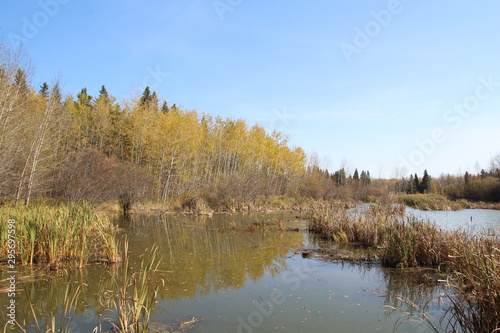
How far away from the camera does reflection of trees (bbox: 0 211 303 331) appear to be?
17.5 feet

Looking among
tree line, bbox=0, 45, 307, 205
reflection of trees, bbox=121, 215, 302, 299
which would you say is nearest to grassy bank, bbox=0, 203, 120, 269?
reflection of trees, bbox=121, 215, 302, 299

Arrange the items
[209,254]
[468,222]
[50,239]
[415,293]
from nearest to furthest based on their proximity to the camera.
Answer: [415,293], [50,239], [209,254], [468,222]

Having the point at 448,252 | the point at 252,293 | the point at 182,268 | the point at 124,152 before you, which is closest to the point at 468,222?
the point at 448,252

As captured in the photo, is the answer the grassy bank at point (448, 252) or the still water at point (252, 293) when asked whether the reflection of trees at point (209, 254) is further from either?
the grassy bank at point (448, 252)

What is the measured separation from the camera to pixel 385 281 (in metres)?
6.74

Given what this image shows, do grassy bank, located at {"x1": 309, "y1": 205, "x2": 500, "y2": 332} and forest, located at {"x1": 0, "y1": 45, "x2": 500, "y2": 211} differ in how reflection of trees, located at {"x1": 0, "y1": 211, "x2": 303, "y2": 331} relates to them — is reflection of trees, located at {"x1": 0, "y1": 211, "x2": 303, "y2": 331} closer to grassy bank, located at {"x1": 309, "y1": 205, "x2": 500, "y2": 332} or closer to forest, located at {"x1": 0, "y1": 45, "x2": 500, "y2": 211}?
grassy bank, located at {"x1": 309, "y1": 205, "x2": 500, "y2": 332}

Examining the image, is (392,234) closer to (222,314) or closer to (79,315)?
(222,314)

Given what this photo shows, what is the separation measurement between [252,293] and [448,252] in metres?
4.53

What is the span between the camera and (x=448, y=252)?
7227 mm

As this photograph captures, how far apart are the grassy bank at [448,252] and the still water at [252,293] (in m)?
0.50

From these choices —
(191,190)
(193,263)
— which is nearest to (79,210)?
(193,263)

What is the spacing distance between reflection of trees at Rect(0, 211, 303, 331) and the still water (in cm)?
2

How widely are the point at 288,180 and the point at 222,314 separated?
3537 centimetres

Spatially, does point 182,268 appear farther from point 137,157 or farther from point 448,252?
point 137,157
